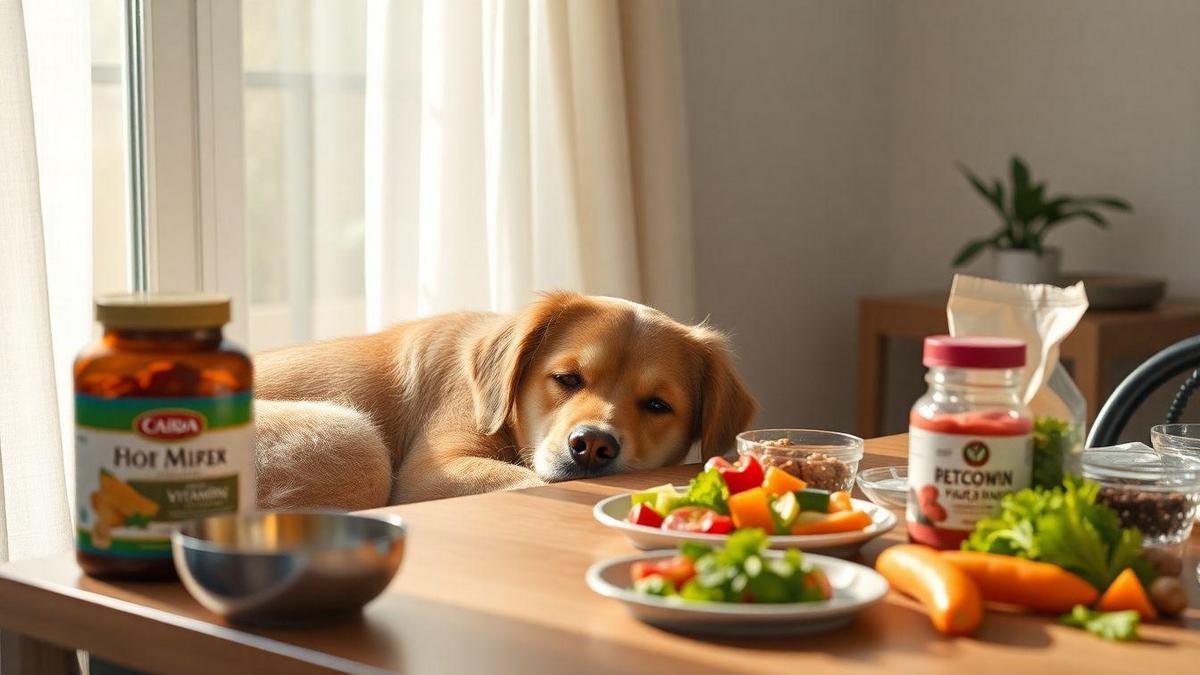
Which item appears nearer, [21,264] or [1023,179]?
[21,264]

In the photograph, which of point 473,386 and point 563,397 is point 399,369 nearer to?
point 473,386

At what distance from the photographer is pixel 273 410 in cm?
183

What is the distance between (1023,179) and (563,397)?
88.5 inches

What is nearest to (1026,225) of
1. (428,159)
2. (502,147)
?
A: (502,147)

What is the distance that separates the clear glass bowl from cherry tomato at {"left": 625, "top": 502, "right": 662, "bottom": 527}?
35 cm

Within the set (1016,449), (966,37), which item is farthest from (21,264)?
(966,37)

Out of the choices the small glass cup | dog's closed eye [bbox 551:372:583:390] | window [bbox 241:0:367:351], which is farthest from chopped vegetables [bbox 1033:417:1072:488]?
window [bbox 241:0:367:351]

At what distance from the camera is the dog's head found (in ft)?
6.41

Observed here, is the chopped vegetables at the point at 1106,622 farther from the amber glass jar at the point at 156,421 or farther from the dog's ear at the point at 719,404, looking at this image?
the dog's ear at the point at 719,404

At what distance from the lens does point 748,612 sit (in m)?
0.86

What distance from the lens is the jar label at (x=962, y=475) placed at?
3.35 feet

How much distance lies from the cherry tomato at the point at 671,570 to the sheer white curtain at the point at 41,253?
1567 millimetres

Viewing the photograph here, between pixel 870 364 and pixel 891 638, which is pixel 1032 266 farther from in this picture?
pixel 891 638

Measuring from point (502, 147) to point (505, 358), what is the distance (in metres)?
1.16
